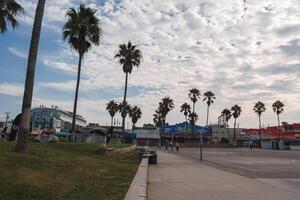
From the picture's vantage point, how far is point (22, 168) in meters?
11.1

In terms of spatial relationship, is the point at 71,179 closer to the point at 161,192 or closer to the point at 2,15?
the point at 161,192

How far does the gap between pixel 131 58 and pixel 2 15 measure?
1327 inches

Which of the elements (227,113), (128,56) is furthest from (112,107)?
(128,56)

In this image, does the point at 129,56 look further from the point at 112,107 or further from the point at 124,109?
the point at 112,107

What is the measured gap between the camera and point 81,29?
37750 mm

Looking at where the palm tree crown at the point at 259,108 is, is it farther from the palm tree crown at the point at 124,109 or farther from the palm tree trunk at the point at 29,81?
the palm tree trunk at the point at 29,81

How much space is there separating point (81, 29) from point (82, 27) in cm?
21

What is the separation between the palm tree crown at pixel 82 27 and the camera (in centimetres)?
3756

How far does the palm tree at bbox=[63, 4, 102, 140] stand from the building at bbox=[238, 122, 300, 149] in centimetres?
7914

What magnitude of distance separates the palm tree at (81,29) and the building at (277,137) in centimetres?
7914

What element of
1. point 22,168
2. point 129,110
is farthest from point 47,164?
point 129,110

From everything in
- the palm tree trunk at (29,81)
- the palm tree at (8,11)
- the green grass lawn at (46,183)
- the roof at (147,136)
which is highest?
the palm tree at (8,11)

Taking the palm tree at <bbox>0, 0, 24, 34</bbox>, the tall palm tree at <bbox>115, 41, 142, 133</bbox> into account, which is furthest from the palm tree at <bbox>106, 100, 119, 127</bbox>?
the palm tree at <bbox>0, 0, 24, 34</bbox>

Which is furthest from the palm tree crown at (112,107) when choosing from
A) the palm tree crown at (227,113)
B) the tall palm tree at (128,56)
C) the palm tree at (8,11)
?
the palm tree at (8,11)
